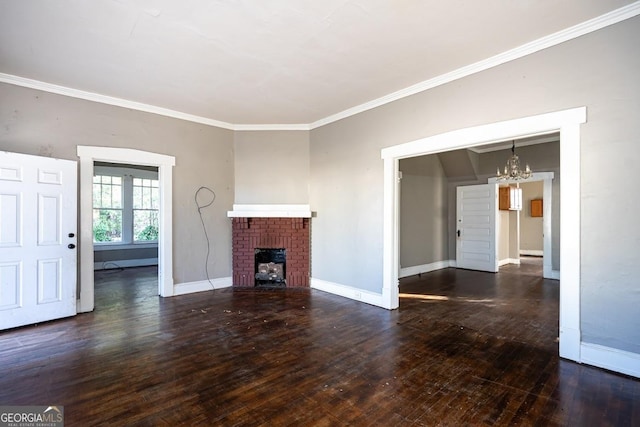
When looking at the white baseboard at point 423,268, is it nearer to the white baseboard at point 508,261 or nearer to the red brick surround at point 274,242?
the white baseboard at point 508,261

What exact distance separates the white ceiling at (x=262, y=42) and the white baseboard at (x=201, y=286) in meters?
2.92

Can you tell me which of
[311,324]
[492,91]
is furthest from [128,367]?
[492,91]

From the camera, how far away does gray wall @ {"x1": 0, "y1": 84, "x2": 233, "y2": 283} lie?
3773 millimetres

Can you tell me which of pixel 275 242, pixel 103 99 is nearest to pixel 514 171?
pixel 275 242

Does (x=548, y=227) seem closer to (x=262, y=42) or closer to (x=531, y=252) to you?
(x=531, y=252)

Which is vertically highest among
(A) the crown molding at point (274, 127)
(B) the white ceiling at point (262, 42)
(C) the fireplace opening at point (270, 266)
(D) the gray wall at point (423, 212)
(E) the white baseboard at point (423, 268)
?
(B) the white ceiling at point (262, 42)

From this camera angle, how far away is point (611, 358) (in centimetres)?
255

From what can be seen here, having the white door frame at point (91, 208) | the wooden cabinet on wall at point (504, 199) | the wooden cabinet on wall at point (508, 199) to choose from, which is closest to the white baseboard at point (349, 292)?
the white door frame at point (91, 208)

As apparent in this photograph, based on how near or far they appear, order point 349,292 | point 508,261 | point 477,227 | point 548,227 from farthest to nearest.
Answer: point 508,261, point 477,227, point 548,227, point 349,292

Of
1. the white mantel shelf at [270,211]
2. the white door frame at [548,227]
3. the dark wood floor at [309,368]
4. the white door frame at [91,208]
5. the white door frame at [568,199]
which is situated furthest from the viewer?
the white door frame at [548,227]

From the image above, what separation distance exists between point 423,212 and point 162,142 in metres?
5.55

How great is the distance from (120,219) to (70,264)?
4.58 m

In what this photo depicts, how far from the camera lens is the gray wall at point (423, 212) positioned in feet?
22.1

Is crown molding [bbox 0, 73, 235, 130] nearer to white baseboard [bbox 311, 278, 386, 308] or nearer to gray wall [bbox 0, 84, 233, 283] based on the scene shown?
gray wall [bbox 0, 84, 233, 283]
